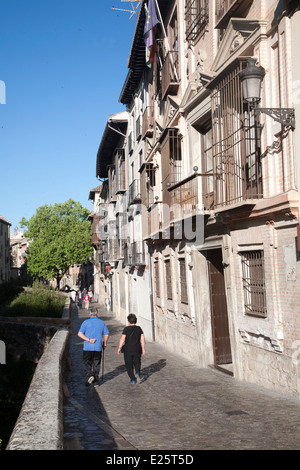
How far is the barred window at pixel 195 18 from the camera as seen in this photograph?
12.7 meters

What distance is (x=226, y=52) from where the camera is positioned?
1091 centimetres

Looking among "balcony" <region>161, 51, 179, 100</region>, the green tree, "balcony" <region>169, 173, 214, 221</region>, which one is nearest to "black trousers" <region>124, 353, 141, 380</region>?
"balcony" <region>169, 173, 214, 221</region>

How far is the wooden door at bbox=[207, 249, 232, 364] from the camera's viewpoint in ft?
43.6

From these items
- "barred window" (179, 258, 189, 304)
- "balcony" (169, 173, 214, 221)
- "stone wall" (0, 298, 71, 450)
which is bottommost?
"stone wall" (0, 298, 71, 450)

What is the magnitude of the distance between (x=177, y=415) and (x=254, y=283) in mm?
3469

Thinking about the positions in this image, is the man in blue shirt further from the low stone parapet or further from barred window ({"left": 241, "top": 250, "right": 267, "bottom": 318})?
barred window ({"left": 241, "top": 250, "right": 267, "bottom": 318})

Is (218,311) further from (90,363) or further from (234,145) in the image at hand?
(234,145)

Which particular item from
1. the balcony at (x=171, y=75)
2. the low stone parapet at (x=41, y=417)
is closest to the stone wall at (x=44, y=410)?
the low stone parapet at (x=41, y=417)

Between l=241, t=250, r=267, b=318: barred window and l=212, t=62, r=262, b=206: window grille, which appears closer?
l=212, t=62, r=262, b=206: window grille

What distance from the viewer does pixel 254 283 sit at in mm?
10195

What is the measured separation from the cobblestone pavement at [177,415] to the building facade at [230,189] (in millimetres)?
802

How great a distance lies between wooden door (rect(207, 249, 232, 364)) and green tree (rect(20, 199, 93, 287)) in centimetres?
5322

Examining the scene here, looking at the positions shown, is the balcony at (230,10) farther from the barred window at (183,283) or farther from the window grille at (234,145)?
the barred window at (183,283)

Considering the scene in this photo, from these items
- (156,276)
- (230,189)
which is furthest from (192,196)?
(156,276)
